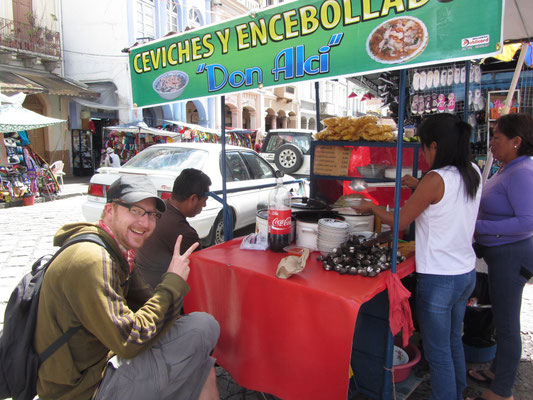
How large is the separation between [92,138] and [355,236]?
17831 millimetres

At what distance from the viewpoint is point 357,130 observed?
321 cm

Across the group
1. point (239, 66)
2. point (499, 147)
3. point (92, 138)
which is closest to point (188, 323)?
point (239, 66)

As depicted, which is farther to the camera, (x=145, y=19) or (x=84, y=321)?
(x=145, y=19)

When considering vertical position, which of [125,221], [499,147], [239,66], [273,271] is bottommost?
[273,271]

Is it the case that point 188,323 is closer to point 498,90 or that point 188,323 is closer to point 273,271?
point 273,271

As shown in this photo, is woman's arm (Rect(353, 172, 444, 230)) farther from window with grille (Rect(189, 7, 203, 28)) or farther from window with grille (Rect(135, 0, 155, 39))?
window with grille (Rect(189, 7, 203, 28))

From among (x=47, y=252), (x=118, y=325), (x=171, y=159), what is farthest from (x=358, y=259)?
(x=47, y=252)

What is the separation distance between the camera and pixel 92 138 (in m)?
17.4

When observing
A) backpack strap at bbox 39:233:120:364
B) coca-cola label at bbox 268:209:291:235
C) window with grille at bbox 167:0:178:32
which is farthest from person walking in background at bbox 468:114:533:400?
window with grille at bbox 167:0:178:32

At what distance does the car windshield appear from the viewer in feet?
18.7

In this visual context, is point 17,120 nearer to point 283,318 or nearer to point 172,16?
point 283,318

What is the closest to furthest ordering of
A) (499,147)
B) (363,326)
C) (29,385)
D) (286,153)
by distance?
1. (29,385)
2. (499,147)
3. (363,326)
4. (286,153)

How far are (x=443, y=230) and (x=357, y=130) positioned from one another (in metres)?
1.53

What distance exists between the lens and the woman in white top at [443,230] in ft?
6.10
